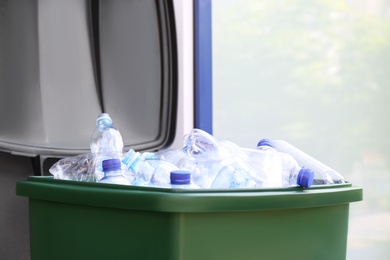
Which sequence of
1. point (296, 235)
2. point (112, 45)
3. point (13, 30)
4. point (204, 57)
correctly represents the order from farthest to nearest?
point (204, 57)
point (112, 45)
point (13, 30)
point (296, 235)

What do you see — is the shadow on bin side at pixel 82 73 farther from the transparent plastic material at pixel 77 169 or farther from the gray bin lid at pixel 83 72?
the transparent plastic material at pixel 77 169

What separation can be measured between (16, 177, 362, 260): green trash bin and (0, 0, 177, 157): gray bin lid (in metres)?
0.42

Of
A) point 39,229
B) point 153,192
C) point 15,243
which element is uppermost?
point 153,192

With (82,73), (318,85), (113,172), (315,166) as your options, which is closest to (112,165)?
(113,172)

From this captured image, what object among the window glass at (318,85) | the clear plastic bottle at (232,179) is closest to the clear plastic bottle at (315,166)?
the clear plastic bottle at (232,179)

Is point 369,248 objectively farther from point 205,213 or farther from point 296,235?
point 205,213

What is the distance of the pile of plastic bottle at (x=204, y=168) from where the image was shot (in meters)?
1.25

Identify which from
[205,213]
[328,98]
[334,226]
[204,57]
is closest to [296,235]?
[334,226]

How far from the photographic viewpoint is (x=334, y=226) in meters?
1.28

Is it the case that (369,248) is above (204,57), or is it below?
below

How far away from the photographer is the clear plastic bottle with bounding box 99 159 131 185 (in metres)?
1.24

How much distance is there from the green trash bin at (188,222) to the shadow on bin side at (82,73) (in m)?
0.41

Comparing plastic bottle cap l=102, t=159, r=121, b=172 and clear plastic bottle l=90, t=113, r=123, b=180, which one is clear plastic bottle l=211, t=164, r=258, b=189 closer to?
plastic bottle cap l=102, t=159, r=121, b=172

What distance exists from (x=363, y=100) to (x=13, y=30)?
162 cm
